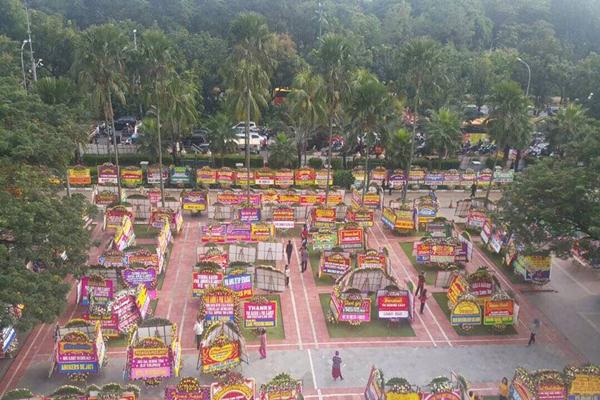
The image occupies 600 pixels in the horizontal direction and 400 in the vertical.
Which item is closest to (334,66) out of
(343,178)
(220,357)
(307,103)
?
(307,103)

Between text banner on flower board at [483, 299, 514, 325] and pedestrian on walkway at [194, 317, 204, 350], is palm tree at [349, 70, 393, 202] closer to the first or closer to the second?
text banner on flower board at [483, 299, 514, 325]

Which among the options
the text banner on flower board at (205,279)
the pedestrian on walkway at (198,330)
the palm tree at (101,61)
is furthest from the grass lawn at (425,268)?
the palm tree at (101,61)

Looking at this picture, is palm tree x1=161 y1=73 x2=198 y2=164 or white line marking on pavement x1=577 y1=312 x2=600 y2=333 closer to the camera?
white line marking on pavement x1=577 y1=312 x2=600 y2=333

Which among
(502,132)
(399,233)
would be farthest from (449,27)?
(399,233)

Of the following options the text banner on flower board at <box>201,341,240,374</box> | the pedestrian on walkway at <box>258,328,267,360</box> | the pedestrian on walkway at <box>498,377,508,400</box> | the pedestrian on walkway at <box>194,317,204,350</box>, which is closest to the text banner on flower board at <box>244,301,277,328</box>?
the pedestrian on walkway at <box>258,328,267,360</box>

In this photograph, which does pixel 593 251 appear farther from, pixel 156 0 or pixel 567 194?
pixel 156 0

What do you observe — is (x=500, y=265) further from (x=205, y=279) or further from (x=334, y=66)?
(x=205, y=279)

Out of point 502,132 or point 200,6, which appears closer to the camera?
point 502,132

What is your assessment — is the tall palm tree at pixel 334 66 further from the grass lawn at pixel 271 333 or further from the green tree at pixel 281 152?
the grass lawn at pixel 271 333
